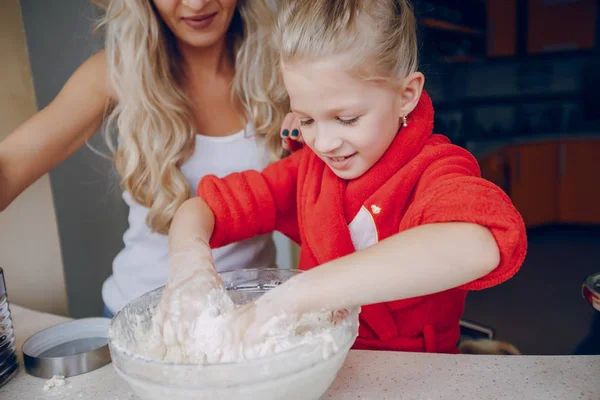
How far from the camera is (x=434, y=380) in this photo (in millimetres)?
828

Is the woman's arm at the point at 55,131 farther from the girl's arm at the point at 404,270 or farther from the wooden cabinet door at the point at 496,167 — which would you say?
the wooden cabinet door at the point at 496,167

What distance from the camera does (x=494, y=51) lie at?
452cm

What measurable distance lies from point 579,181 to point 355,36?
13.7ft

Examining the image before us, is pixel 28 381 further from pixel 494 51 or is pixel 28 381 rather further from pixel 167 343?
pixel 494 51

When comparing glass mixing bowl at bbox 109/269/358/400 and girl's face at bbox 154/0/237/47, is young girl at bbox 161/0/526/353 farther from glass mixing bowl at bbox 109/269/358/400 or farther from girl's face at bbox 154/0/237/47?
girl's face at bbox 154/0/237/47

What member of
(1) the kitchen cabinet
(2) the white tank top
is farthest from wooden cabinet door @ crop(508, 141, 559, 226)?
(2) the white tank top

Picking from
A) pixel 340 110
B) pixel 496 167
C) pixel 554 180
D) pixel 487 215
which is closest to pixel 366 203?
pixel 340 110

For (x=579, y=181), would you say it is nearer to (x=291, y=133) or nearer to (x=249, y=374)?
(x=291, y=133)

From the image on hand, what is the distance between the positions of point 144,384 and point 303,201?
1.90ft

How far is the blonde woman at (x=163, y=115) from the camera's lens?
131 cm

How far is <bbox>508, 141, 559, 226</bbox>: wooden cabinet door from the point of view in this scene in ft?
14.4

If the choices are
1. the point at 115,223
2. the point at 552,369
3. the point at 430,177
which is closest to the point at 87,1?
the point at 115,223

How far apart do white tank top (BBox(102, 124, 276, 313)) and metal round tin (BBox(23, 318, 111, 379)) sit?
0.44m

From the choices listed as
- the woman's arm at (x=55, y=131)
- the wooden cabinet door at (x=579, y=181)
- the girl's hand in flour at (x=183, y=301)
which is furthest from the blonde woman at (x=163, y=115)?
the wooden cabinet door at (x=579, y=181)
